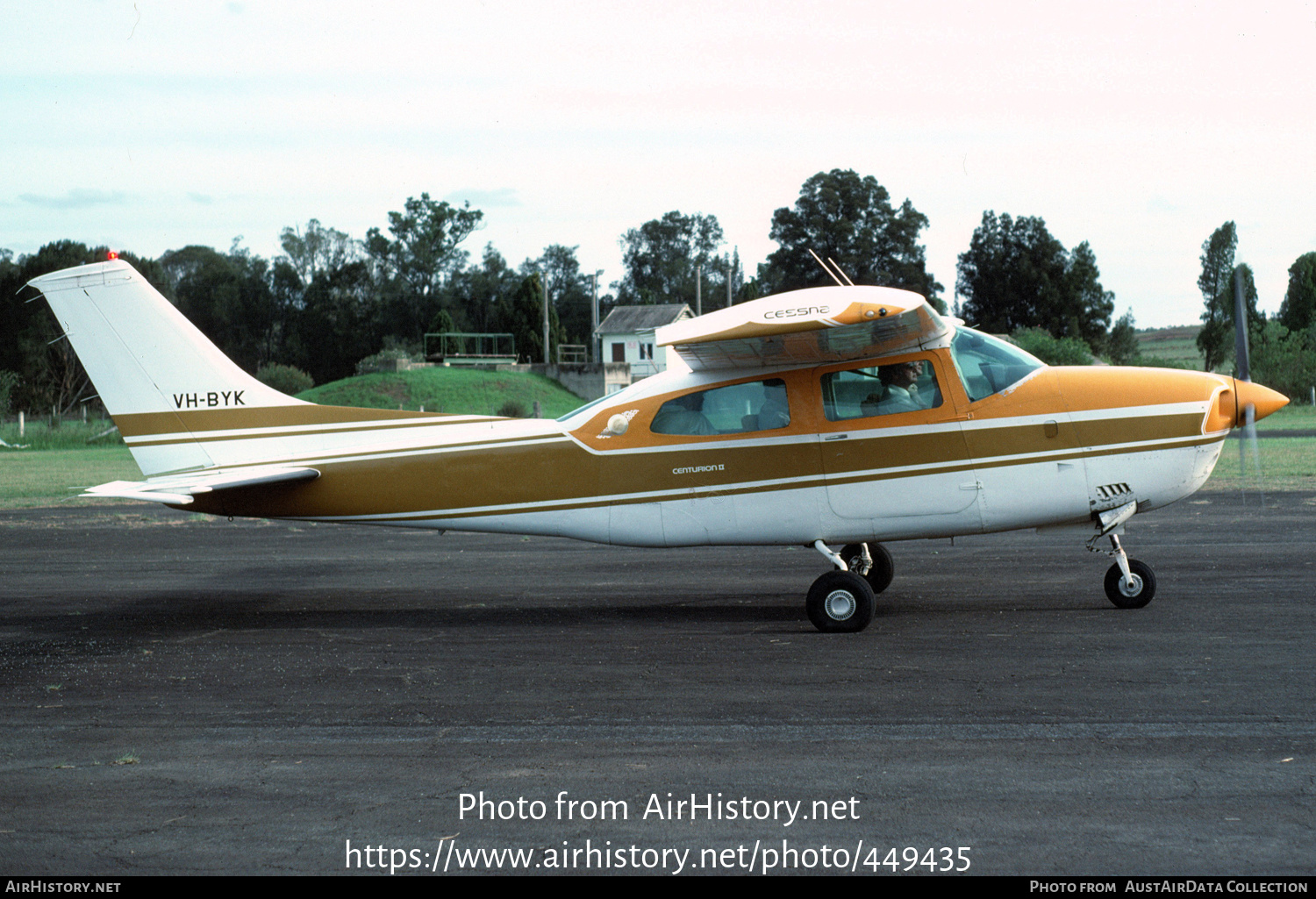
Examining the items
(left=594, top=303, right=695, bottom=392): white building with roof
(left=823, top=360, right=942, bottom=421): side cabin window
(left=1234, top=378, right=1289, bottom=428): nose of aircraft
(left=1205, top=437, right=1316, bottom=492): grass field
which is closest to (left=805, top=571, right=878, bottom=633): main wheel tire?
(left=823, top=360, right=942, bottom=421): side cabin window

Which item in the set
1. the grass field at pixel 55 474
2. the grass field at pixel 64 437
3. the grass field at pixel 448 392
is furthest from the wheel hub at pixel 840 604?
the grass field at pixel 448 392

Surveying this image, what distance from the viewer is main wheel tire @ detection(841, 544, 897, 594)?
1041 centimetres

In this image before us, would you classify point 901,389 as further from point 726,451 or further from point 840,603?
point 840,603

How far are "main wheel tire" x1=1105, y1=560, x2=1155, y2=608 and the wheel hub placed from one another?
240cm

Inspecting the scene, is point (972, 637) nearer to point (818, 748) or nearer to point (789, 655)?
point (789, 655)

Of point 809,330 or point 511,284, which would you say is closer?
point 809,330

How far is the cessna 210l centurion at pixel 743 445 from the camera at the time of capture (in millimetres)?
9125

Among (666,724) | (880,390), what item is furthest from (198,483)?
(880,390)

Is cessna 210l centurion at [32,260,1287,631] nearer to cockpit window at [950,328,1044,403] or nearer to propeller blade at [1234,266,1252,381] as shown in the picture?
cockpit window at [950,328,1044,403]

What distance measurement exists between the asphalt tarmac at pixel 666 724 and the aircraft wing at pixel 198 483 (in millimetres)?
1229

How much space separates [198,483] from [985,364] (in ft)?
22.7

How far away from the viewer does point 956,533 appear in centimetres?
935

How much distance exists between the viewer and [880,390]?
367 inches

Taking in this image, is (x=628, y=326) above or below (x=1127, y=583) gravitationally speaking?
above
